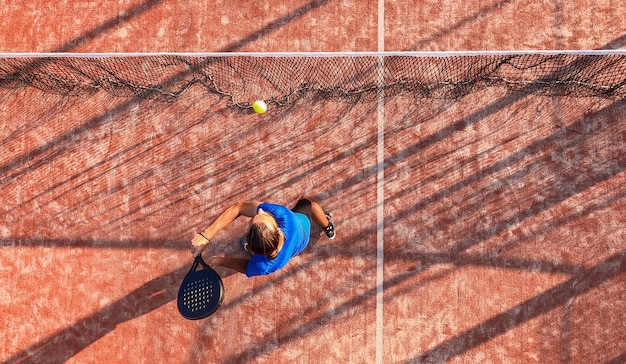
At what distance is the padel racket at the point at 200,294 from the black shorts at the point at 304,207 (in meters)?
0.99

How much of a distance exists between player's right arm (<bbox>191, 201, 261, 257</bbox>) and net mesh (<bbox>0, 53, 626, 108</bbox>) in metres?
1.57

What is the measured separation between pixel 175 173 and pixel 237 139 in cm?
79

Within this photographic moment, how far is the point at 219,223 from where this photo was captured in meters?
4.39

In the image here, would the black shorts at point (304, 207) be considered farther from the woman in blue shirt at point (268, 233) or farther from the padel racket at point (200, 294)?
the padel racket at point (200, 294)

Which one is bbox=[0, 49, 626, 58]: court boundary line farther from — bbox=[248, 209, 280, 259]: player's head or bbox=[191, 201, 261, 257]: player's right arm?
bbox=[248, 209, 280, 259]: player's head

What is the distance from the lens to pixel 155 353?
546 centimetres

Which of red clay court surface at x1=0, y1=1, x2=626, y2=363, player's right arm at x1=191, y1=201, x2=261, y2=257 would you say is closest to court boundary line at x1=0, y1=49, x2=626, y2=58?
red clay court surface at x1=0, y1=1, x2=626, y2=363

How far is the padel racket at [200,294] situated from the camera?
462cm

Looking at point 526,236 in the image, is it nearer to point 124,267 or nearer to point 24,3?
point 124,267

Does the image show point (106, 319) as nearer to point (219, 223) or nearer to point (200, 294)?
point (200, 294)

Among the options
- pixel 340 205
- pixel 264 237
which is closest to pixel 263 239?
pixel 264 237

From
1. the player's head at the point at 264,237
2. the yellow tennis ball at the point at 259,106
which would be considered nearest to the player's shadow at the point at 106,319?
the yellow tennis ball at the point at 259,106

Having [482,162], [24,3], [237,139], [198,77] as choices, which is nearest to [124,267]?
[237,139]

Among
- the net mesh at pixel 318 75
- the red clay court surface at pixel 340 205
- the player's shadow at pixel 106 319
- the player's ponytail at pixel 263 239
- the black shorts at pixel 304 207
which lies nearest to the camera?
the player's ponytail at pixel 263 239
